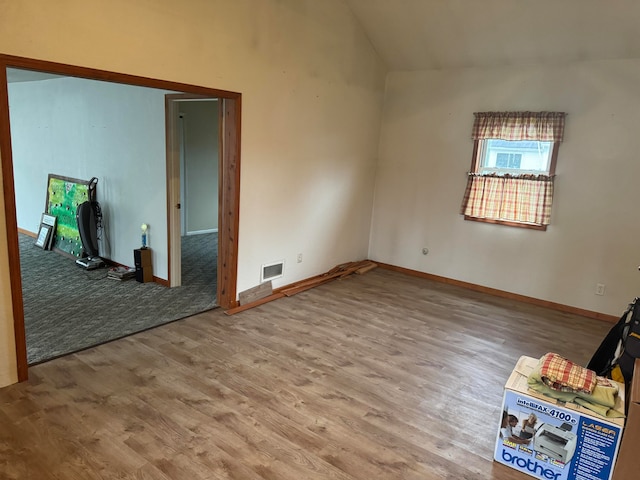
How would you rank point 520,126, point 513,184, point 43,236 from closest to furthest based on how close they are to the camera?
1. point 520,126
2. point 513,184
3. point 43,236

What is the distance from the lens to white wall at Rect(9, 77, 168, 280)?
4.44 metres

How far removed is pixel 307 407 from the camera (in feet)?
8.60

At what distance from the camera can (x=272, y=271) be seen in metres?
4.49

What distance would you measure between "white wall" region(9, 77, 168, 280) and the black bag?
393 cm

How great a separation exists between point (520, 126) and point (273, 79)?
269 cm

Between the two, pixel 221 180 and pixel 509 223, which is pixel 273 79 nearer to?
pixel 221 180

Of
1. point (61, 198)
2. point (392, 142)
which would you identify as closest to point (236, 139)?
point (392, 142)

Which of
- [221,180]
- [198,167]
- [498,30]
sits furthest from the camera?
[198,167]

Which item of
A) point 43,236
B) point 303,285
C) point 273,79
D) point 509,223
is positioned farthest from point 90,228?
point 509,223

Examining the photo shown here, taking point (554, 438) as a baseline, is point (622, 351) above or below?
above

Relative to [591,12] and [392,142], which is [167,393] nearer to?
[392,142]

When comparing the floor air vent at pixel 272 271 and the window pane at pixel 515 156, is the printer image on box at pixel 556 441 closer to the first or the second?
the floor air vent at pixel 272 271

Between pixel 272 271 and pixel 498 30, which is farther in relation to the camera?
pixel 272 271

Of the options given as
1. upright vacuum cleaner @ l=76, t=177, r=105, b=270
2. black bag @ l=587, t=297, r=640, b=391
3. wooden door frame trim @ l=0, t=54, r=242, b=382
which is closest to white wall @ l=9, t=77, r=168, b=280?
upright vacuum cleaner @ l=76, t=177, r=105, b=270
